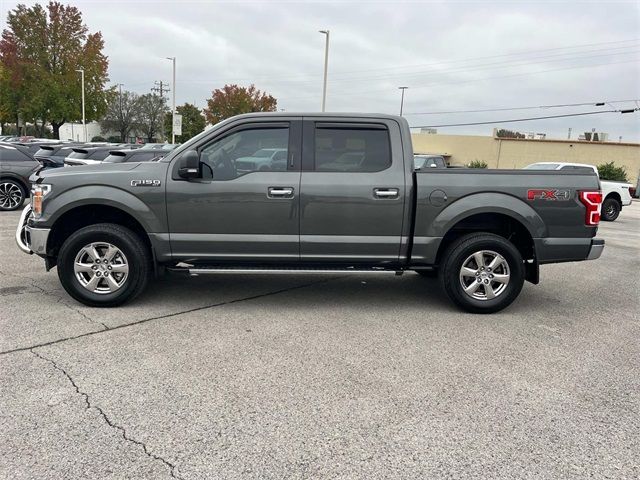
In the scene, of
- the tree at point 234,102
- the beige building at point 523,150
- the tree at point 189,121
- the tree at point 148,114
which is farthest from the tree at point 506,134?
the tree at point 148,114

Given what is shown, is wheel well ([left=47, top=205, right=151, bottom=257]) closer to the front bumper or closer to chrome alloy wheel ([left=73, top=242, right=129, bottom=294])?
the front bumper

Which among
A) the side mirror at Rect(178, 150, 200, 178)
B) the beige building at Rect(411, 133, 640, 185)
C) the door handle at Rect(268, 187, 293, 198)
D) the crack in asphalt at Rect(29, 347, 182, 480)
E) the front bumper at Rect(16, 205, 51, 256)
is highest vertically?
the beige building at Rect(411, 133, 640, 185)

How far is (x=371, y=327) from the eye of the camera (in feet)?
15.7

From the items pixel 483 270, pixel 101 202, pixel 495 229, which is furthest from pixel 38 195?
pixel 495 229

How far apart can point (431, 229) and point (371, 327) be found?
1.18 metres

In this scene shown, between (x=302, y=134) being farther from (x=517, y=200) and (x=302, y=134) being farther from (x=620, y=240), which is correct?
(x=620, y=240)

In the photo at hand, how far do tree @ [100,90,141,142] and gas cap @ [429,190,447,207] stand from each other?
3447 inches

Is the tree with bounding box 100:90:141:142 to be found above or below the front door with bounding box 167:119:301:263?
above

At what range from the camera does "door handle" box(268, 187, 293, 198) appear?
4.93m

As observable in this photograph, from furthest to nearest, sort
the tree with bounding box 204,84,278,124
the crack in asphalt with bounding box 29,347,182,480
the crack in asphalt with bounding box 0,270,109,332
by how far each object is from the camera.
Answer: the tree with bounding box 204,84,278,124 → the crack in asphalt with bounding box 0,270,109,332 → the crack in asphalt with bounding box 29,347,182,480

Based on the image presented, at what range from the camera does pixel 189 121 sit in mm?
79688

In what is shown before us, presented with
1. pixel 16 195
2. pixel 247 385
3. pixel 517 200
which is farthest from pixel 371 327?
pixel 16 195

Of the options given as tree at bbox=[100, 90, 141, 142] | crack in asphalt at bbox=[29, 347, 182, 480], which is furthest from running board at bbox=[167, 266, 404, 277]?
tree at bbox=[100, 90, 141, 142]

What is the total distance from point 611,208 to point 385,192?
14.4 m
